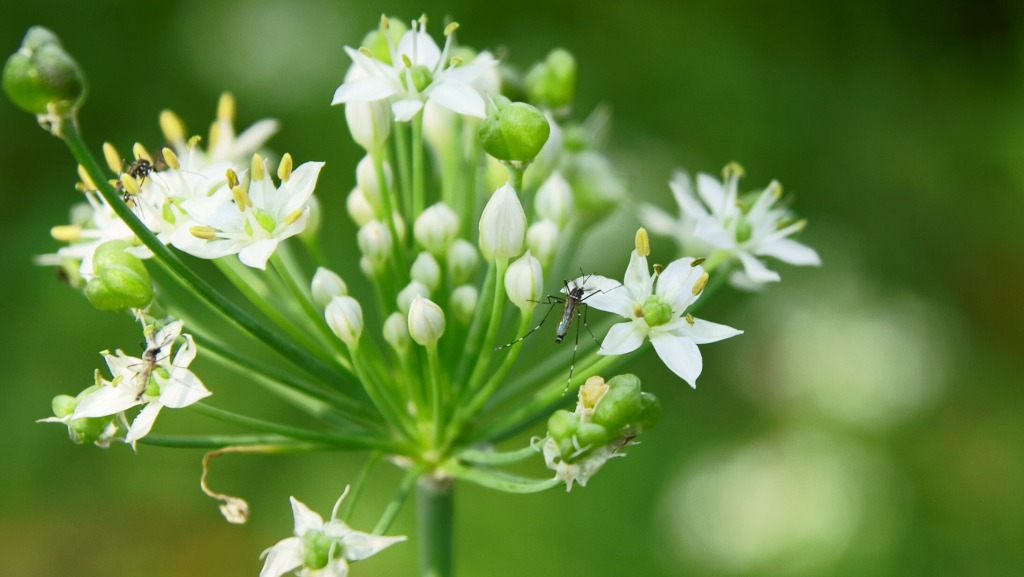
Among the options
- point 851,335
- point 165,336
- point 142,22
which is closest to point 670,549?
point 851,335

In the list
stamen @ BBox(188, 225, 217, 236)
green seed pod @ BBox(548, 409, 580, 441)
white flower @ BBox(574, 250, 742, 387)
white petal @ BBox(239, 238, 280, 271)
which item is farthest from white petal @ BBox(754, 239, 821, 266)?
stamen @ BBox(188, 225, 217, 236)

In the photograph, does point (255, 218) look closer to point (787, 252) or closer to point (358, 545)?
point (358, 545)

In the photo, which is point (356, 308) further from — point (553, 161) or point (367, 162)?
point (553, 161)

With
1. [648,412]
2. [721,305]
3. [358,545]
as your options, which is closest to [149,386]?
[358,545]

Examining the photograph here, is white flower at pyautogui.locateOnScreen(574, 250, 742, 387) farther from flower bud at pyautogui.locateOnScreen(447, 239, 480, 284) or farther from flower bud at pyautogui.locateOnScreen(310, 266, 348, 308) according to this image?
flower bud at pyautogui.locateOnScreen(310, 266, 348, 308)

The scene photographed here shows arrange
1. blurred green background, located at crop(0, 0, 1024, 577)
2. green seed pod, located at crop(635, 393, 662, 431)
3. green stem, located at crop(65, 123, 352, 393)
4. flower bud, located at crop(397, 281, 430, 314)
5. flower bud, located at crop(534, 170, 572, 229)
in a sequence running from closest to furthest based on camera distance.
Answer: green stem, located at crop(65, 123, 352, 393) < green seed pod, located at crop(635, 393, 662, 431) < flower bud, located at crop(397, 281, 430, 314) < flower bud, located at crop(534, 170, 572, 229) < blurred green background, located at crop(0, 0, 1024, 577)

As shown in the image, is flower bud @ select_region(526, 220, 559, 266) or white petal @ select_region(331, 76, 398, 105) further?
flower bud @ select_region(526, 220, 559, 266)
